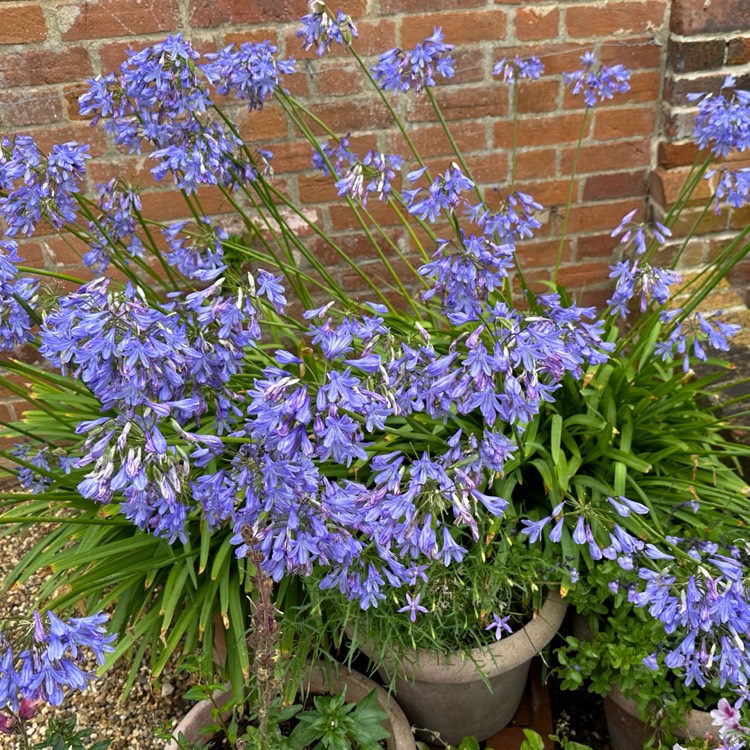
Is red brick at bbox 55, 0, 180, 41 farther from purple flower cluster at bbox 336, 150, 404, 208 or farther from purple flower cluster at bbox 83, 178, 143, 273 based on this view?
purple flower cluster at bbox 336, 150, 404, 208

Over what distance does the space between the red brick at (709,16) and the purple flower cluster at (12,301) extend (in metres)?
2.24

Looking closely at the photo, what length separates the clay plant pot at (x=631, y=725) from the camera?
172 cm

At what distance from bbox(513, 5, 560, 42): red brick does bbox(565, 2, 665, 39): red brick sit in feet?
0.16

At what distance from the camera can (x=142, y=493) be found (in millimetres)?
1188

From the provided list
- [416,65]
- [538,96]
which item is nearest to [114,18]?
[416,65]

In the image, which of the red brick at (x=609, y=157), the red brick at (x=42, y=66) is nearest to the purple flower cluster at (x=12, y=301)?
the red brick at (x=42, y=66)

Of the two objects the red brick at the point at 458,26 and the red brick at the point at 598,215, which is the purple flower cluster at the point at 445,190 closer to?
the red brick at the point at 458,26

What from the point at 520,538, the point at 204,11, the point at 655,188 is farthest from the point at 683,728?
the point at 204,11

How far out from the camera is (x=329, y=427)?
3.82 feet

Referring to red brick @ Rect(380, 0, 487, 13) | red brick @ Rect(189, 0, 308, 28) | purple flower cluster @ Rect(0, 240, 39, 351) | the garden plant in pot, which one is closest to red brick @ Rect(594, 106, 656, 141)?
the garden plant in pot

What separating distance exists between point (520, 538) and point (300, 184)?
1498 millimetres

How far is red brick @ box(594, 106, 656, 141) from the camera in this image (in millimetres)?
2660

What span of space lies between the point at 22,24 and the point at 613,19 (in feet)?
6.39

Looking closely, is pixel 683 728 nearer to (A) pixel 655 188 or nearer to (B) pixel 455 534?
(B) pixel 455 534
